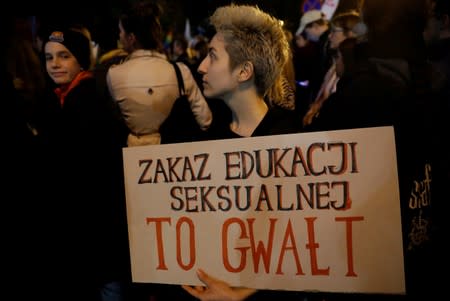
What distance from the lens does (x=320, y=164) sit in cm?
149

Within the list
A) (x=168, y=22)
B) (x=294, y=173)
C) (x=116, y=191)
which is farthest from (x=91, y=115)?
(x=168, y=22)

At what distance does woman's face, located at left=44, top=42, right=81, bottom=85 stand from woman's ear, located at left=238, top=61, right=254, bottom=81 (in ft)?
4.02

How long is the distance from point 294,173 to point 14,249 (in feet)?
6.08

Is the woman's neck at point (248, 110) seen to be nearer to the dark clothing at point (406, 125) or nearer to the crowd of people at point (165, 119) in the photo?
the crowd of people at point (165, 119)

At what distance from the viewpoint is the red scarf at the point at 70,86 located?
261 centimetres

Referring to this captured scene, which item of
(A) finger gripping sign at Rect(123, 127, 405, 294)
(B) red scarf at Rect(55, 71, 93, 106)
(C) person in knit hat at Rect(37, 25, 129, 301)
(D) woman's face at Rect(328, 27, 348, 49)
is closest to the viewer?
(A) finger gripping sign at Rect(123, 127, 405, 294)

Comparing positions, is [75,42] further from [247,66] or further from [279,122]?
[279,122]

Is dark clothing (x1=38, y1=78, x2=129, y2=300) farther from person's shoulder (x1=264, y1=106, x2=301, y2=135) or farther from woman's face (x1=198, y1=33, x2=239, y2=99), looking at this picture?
person's shoulder (x1=264, y1=106, x2=301, y2=135)

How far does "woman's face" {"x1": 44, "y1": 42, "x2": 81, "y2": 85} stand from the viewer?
104 inches

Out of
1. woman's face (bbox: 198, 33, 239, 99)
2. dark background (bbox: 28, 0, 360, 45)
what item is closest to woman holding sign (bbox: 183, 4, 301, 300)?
woman's face (bbox: 198, 33, 239, 99)

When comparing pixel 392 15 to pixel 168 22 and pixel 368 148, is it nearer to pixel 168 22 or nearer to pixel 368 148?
pixel 368 148

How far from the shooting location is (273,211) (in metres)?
1.54

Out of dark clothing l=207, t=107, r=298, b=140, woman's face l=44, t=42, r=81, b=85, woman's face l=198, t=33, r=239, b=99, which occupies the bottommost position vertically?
dark clothing l=207, t=107, r=298, b=140

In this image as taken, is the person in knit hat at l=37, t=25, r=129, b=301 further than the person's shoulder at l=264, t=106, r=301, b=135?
Yes
